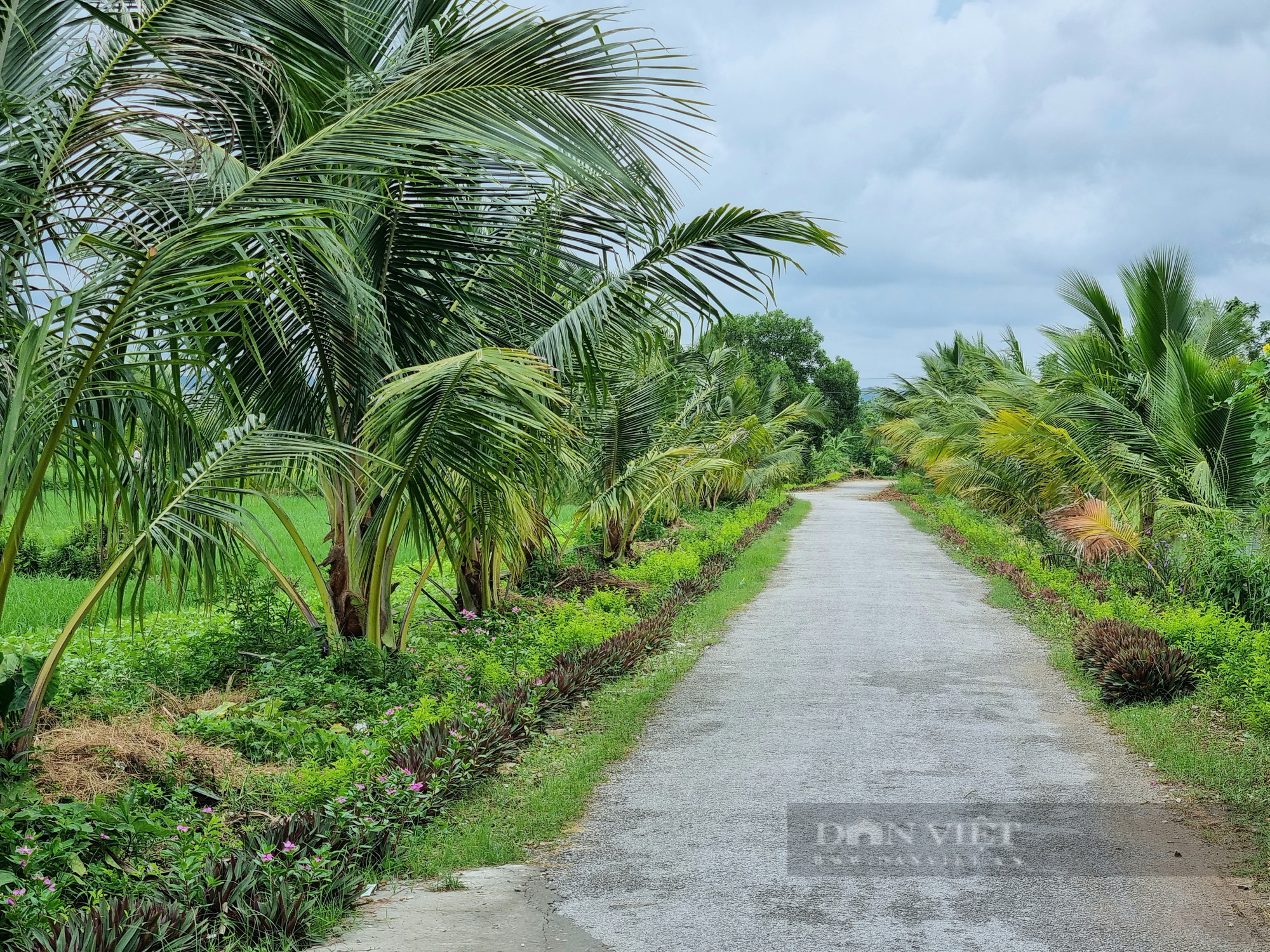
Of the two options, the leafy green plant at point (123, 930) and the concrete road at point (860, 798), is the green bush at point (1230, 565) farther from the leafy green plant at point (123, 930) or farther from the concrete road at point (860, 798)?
the leafy green plant at point (123, 930)

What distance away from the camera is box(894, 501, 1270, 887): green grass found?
4.39 meters

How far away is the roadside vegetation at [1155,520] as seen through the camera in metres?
6.12

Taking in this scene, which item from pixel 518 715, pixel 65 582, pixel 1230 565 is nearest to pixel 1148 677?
pixel 1230 565

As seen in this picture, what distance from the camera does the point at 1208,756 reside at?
5.38 meters

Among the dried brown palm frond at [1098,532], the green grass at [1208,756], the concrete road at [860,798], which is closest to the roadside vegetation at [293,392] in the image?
the concrete road at [860,798]

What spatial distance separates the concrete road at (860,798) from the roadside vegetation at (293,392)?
839mm

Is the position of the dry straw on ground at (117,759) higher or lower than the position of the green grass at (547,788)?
higher

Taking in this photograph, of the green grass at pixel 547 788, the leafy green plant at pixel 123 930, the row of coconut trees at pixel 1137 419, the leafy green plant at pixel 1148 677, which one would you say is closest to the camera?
the leafy green plant at pixel 123 930

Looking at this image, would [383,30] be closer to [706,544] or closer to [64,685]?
[64,685]

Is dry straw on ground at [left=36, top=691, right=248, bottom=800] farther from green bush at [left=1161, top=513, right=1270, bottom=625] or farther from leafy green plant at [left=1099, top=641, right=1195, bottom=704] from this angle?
green bush at [left=1161, top=513, right=1270, bottom=625]

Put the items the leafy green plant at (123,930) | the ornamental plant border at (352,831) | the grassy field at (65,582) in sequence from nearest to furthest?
the leafy green plant at (123,930), the ornamental plant border at (352,831), the grassy field at (65,582)

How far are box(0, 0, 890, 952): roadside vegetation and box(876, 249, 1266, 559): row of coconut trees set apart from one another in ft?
15.4

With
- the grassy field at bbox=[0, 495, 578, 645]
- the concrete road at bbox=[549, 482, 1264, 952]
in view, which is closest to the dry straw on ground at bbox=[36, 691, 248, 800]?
the grassy field at bbox=[0, 495, 578, 645]

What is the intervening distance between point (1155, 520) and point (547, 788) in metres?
8.03
